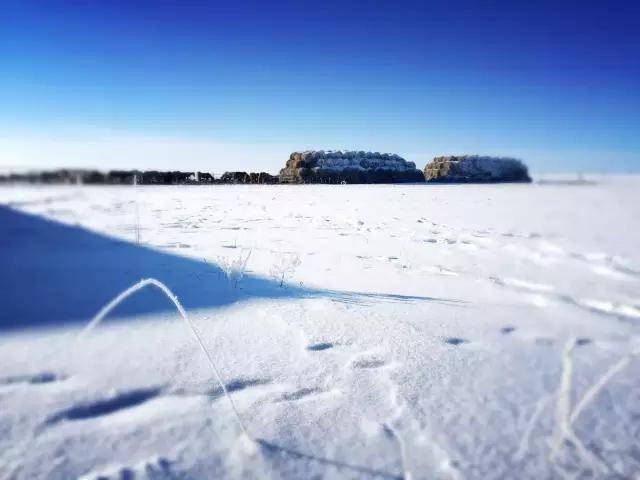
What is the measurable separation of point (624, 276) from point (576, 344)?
159cm

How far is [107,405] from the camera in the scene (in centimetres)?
132

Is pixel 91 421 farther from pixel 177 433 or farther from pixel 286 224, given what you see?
pixel 286 224

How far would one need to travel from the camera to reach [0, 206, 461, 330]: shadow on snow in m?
2.15

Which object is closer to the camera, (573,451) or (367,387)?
(573,451)

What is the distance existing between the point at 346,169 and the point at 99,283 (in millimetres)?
25458

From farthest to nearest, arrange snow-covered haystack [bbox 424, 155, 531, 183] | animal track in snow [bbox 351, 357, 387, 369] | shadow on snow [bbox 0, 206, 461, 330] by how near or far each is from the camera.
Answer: snow-covered haystack [bbox 424, 155, 531, 183] → shadow on snow [bbox 0, 206, 461, 330] → animal track in snow [bbox 351, 357, 387, 369]

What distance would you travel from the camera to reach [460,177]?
25281 mm

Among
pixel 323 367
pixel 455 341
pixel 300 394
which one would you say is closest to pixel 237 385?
pixel 300 394

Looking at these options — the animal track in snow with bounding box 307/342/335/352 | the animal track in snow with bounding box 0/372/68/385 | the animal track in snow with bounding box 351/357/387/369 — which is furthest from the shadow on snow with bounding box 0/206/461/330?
the animal track in snow with bounding box 351/357/387/369

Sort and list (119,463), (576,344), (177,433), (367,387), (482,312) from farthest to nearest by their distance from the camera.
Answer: (482,312) < (576,344) < (367,387) < (177,433) < (119,463)

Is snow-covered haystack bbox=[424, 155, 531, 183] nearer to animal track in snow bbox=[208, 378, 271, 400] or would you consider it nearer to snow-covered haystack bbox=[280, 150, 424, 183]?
snow-covered haystack bbox=[280, 150, 424, 183]

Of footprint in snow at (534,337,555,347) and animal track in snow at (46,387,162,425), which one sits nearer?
animal track in snow at (46,387,162,425)

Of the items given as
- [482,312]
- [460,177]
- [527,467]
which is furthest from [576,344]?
[460,177]

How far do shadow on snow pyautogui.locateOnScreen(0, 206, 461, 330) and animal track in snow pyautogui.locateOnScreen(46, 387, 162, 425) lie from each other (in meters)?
0.79
